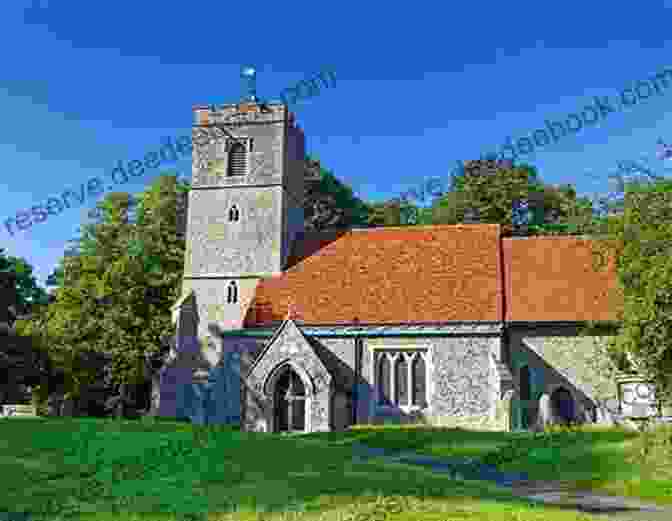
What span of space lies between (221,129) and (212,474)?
74.8ft

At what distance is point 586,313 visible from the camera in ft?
88.9

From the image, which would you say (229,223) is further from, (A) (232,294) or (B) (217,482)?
(B) (217,482)

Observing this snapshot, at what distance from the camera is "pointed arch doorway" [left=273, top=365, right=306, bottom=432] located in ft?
89.8

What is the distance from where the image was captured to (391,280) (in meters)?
30.1

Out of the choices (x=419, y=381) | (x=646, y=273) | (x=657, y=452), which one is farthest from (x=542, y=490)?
(x=419, y=381)

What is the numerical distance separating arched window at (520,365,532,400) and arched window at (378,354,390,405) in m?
4.94

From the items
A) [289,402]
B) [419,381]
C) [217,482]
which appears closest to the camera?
[217,482]

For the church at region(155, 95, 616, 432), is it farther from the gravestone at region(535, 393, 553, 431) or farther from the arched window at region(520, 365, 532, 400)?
the gravestone at region(535, 393, 553, 431)

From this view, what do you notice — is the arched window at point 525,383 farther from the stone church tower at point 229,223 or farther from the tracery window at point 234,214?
the tracery window at point 234,214

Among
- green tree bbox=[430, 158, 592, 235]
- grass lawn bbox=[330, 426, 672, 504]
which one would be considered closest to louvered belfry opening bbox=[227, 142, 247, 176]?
grass lawn bbox=[330, 426, 672, 504]

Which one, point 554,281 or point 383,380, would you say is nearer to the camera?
point 383,380

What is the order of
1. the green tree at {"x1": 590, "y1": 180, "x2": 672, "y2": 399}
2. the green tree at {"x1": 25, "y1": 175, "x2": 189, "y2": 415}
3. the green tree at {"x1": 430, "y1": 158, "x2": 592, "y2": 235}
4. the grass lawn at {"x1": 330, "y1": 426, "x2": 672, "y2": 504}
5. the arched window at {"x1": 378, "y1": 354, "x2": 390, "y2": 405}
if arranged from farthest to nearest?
the green tree at {"x1": 430, "y1": 158, "x2": 592, "y2": 235}, the green tree at {"x1": 25, "y1": 175, "x2": 189, "y2": 415}, the arched window at {"x1": 378, "y1": 354, "x2": 390, "y2": 405}, the grass lawn at {"x1": 330, "y1": 426, "x2": 672, "y2": 504}, the green tree at {"x1": 590, "y1": 180, "x2": 672, "y2": 399}

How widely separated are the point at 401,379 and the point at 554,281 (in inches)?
280

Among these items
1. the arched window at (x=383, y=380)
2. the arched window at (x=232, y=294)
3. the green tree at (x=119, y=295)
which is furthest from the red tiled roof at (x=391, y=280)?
the green tree at (x=119, y=295)
